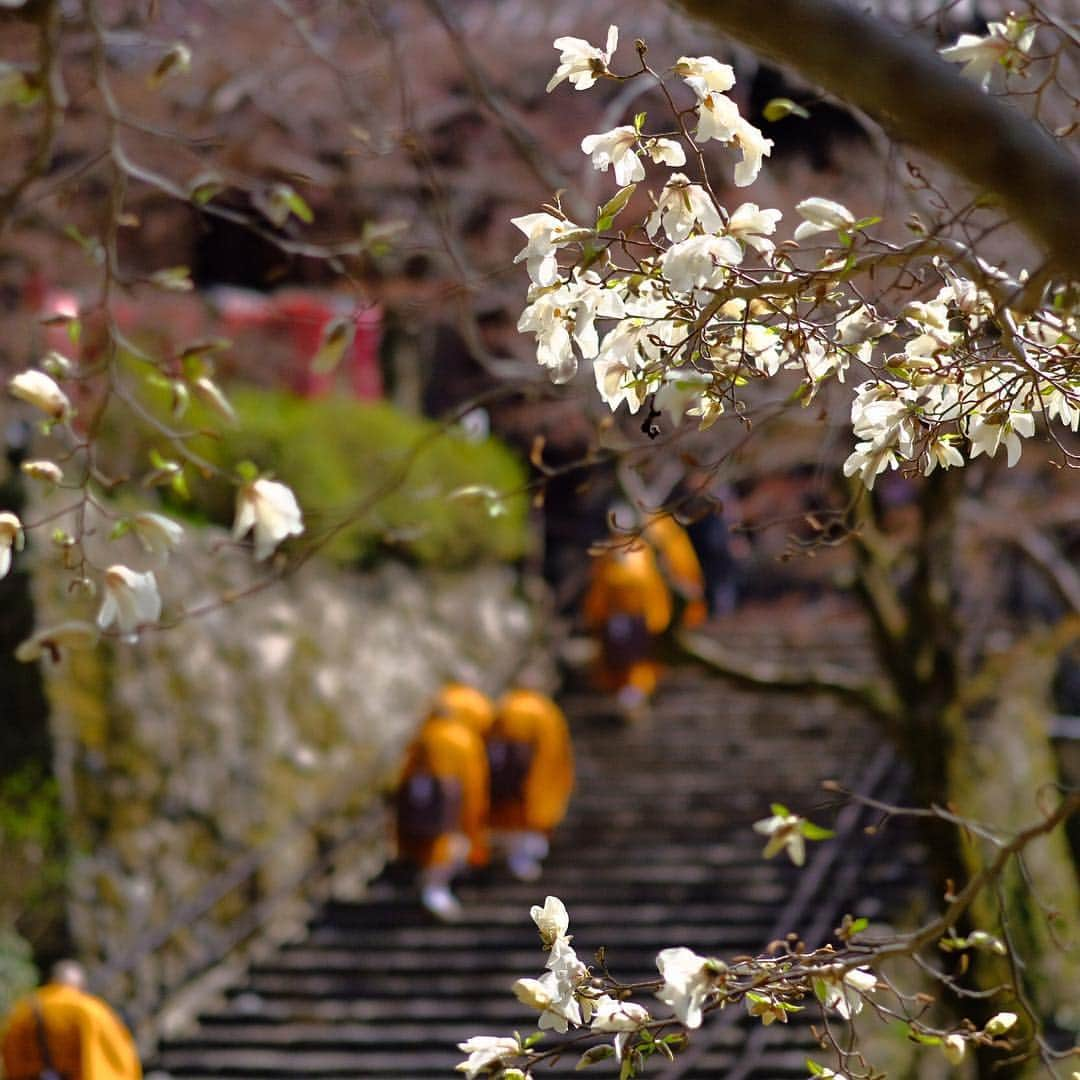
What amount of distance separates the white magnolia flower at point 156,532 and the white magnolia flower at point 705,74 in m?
1.01

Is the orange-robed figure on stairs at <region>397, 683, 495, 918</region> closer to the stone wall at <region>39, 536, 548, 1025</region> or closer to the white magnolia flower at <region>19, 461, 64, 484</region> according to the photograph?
the stone wall at <region>39, 536, 548, 1025</region>

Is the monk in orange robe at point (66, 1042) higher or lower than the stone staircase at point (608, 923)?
higher

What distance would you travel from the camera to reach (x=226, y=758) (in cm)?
1039

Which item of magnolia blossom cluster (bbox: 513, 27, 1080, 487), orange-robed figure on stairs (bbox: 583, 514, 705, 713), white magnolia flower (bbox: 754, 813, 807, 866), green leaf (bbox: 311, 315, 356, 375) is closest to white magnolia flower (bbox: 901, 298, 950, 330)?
magnolia blossom cluster (bbox: 513, 27, 1080, 487)

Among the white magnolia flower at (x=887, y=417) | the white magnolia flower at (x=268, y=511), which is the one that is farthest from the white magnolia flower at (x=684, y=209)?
the white magnolia flower at (x=268, y=511)

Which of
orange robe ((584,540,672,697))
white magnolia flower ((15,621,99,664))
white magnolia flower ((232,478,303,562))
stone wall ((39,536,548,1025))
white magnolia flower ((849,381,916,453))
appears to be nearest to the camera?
white magnolia flower ((849,381,916,453))

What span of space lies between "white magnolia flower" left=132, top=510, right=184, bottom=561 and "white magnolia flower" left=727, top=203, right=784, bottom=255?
95 cm

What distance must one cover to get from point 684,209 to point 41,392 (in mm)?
1117

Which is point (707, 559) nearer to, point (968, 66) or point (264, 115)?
point (264, 115)

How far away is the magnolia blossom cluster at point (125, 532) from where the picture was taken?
8.52 feet

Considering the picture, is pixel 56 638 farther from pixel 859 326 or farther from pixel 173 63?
pixel 859 326

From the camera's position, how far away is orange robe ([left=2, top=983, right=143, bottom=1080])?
634 centimetres

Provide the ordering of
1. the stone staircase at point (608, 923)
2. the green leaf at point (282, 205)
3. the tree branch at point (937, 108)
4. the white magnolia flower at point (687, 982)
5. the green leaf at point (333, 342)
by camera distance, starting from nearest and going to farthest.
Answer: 1. the tree branch at point (937, 108)
2. the white magnolia flower at point (687, 982)
3. the green leaf at point (333, 342)
4. the green leaf at point (282, 205)
5. the stone staircase at point (608, 923)

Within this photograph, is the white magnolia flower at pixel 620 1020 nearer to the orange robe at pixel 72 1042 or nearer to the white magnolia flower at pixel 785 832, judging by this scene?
the white magnolia flower at pixel 785 832
